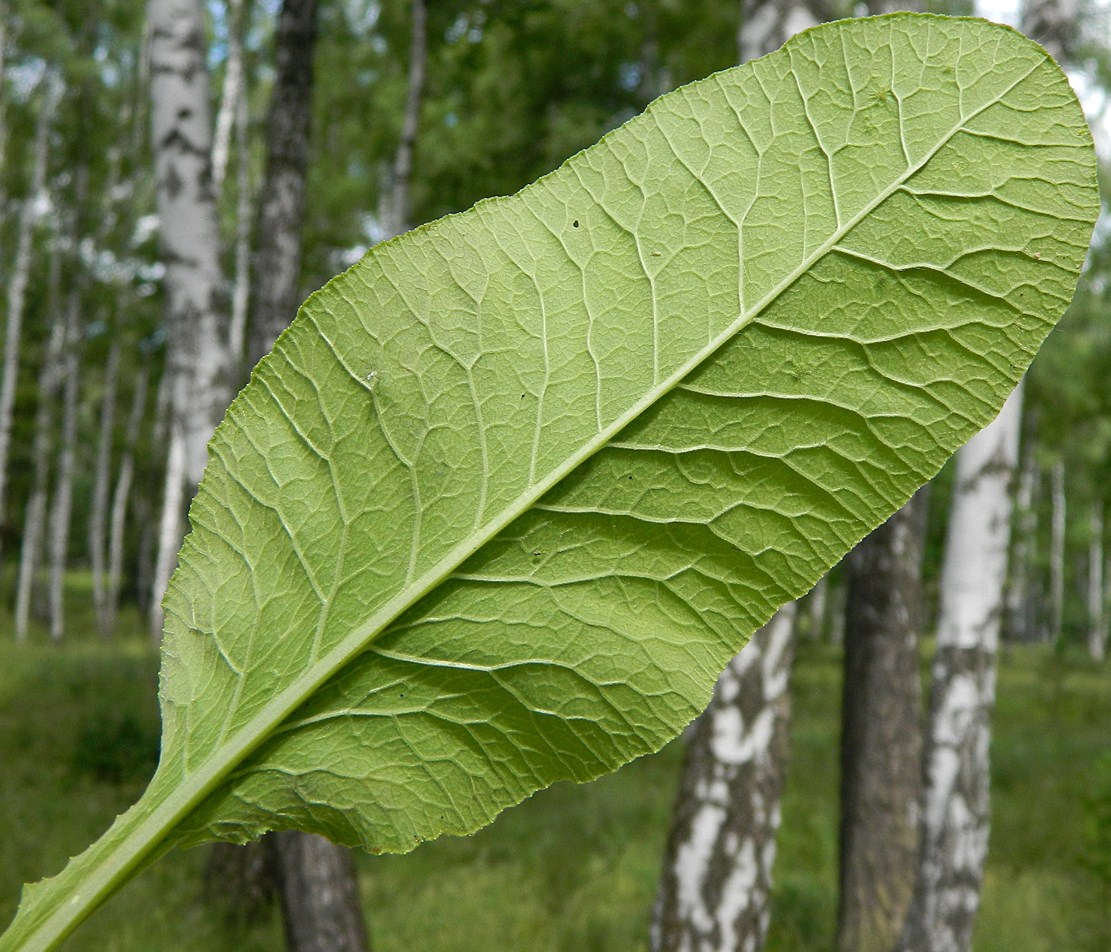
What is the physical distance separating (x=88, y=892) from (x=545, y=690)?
0.16m

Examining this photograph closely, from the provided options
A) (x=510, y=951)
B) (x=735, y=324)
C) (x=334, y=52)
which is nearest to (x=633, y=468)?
(x=735, y=324)

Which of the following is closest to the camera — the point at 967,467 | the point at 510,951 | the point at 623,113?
the point at 967,467

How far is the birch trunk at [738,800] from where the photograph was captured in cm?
292

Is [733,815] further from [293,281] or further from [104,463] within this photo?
[104,463]

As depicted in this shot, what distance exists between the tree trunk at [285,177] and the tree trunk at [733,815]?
2.50m

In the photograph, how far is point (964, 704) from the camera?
11.3 feet

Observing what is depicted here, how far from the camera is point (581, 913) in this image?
542 cm

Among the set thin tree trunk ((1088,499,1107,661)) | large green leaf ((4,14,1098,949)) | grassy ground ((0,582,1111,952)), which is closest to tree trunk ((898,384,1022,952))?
grassy ground ((0,582,1111,952))

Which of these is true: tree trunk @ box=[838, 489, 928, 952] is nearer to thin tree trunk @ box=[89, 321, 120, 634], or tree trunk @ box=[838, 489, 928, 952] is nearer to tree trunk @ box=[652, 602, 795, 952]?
tree trunk @ box=[652, 602, 795, 952]

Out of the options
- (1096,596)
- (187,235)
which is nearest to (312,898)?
(187,235)

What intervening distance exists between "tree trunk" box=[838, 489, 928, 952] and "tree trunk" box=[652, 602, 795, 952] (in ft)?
5.56

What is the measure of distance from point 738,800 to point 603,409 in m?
2.94

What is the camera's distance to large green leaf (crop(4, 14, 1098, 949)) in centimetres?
29

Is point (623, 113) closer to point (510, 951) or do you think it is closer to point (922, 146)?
point (510, 951)
